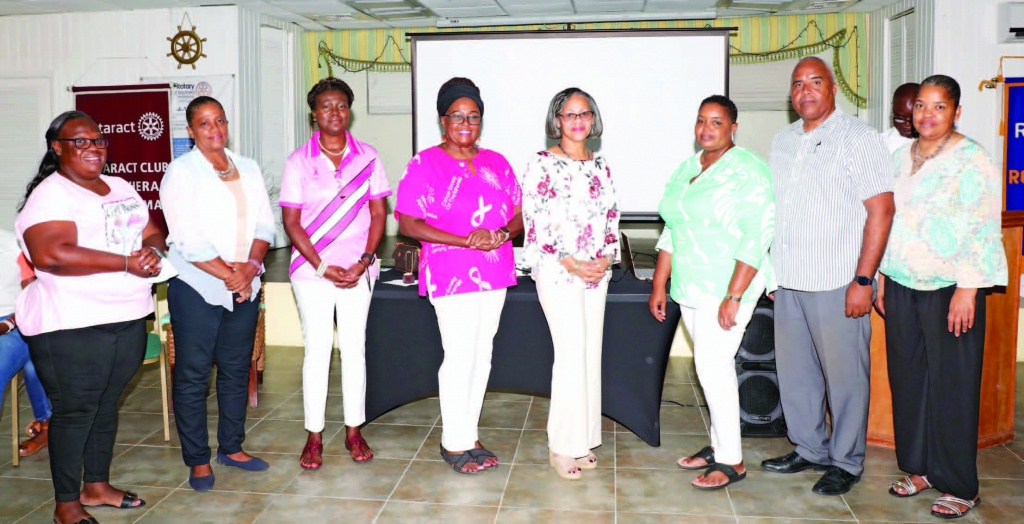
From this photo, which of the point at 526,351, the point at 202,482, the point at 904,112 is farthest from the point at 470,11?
the point at 202,482

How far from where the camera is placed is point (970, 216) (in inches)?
106

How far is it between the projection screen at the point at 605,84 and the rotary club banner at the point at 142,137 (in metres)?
3.77

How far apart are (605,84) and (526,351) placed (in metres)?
3.00

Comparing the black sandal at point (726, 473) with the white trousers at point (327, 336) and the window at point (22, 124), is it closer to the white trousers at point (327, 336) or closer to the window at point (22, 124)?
the white trousers at point (327, 336)

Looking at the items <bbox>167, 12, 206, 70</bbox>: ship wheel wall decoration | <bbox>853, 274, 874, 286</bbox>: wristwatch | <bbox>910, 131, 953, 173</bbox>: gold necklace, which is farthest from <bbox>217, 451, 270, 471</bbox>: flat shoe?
<bbox>167, 12, 206, 70</bbox>: ship wheel wall decoration

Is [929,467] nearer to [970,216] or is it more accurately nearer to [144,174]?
Result: [970,216]

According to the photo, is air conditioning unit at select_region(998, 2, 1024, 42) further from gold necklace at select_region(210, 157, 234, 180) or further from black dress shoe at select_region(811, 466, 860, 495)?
gold necklace at select_region(210, 157, 234, 180)

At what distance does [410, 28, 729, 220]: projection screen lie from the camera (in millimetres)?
5766

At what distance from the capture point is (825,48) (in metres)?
9.40

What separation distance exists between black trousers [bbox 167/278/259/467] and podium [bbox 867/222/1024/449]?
8.74 ft

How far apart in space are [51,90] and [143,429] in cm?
641

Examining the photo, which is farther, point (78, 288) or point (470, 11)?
point (470, 11)

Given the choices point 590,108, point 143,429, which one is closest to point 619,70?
point 590,108

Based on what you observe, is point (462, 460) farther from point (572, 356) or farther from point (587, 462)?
point (572, 356)
